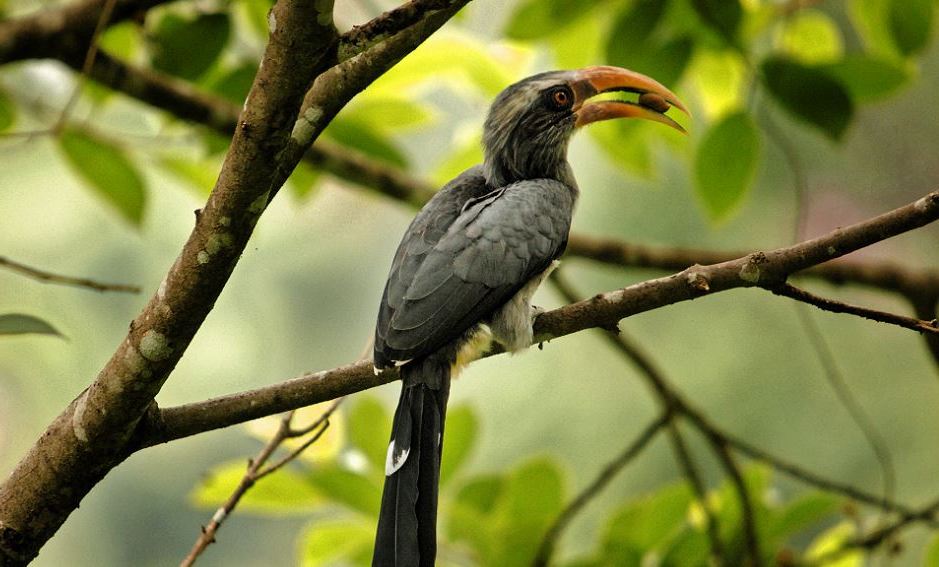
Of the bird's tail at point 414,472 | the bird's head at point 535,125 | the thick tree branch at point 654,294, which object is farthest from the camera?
the bird's head at point 535,125

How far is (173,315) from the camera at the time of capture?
1.65 m

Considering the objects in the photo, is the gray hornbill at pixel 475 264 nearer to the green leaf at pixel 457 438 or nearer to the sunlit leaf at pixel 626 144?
the sunlit leaf at pixel 626 144

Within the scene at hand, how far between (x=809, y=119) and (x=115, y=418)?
1968mm

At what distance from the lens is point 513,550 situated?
285cm

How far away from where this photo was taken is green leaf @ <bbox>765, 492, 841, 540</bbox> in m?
2.82

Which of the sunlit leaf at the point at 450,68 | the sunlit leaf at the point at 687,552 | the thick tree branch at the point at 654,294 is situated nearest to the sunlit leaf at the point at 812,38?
the sunlit leaf at the point at 450,68

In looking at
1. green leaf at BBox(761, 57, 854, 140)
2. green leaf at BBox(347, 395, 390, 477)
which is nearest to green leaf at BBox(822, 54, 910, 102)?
green leaf at BBox(761, 57, 854, 140)

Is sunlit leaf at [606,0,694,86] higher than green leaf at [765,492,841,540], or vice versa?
sunlit leaf at [606,0,694,86]

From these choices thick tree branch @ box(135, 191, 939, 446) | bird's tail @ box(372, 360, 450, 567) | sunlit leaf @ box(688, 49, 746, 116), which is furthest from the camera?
sunlit leaf @ box(688, 49, 746, 116)

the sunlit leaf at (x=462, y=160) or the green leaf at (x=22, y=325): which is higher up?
the sunlit leaf at (x=462, y=160)

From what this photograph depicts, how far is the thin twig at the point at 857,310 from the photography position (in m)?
1.74

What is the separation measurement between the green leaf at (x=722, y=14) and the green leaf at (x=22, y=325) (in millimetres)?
1837

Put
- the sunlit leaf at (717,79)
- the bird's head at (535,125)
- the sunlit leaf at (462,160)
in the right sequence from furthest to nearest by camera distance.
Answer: the sunlit leaf at (462,160) < the sunlit leaf at (717,79) < the bird's head at (535,125)

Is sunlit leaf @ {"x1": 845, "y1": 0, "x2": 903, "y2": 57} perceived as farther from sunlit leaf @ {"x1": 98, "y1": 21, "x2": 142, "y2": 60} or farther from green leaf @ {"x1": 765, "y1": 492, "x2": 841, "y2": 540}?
sunlit leaf @ {"x1": 98, "y1": 21, "x2": 142, "y2": 60}
